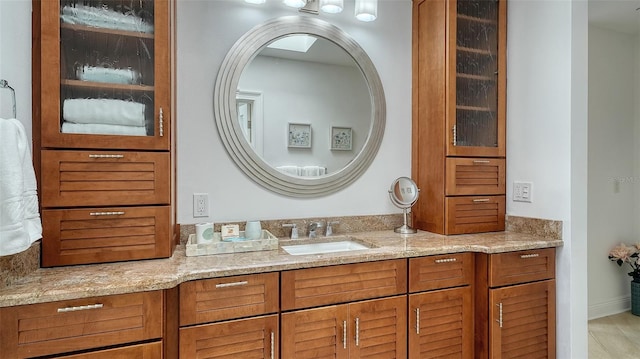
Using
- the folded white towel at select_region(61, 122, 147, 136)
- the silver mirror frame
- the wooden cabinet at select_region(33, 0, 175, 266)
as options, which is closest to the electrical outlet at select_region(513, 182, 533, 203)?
the silver mirror frame

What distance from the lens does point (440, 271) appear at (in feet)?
5.96

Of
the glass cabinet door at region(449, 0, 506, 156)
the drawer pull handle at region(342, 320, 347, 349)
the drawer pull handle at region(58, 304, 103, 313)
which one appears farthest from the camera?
the glass cabinet door at region(449, 0, 506, 156)

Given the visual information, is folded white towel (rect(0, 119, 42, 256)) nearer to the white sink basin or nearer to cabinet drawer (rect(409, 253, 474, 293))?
the white sink basin

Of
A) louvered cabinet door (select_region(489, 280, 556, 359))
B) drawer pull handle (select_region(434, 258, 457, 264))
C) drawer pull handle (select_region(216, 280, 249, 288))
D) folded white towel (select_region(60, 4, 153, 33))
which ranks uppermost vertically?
folded white towel (select_region(60, 4, 153, 33))

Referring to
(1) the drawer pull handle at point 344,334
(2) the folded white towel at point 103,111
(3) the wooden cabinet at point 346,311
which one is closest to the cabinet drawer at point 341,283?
(3) the wooden cabinet at point 346,311

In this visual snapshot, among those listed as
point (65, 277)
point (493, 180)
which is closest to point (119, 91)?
point (65, 277)

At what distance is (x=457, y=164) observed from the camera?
2.16 meters

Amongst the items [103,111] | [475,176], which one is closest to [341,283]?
[475,176]

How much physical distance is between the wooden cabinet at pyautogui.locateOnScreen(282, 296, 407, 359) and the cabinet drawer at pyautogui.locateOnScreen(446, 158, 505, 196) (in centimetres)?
Result: 82

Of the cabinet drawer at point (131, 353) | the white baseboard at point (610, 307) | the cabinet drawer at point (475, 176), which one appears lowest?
the white baseboard at point (610, 307)

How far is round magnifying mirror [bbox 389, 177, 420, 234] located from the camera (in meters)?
2.22

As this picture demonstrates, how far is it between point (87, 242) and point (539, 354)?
7.67ft

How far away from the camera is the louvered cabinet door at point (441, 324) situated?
176 centimetres

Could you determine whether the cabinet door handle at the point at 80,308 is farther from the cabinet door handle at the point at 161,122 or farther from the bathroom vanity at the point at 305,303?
the cabinet door handle at the point at 161,122
